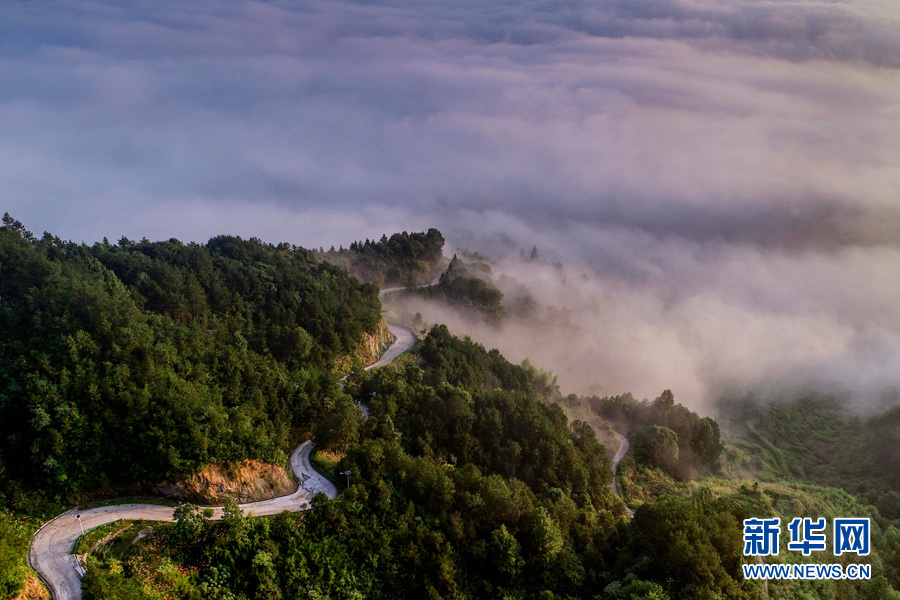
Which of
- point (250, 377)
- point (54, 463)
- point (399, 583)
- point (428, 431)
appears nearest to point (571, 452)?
point (428, 431)

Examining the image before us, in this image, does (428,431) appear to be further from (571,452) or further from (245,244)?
(245,244)

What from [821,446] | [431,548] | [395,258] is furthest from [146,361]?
[821,446]

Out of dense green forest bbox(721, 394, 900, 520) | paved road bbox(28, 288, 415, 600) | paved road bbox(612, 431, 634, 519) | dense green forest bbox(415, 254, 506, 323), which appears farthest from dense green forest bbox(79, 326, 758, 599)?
dense green forest bbox(415, 254, 506, 323)

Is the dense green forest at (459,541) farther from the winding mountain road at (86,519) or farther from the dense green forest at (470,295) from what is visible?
the dense green forest at (470,295)

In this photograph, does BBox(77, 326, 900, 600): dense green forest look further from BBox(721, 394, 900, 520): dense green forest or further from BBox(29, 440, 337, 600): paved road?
BBox(721, 394, 900, 520): dense green forest

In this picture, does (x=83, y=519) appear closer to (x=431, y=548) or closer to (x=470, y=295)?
(x=431, y=548)
